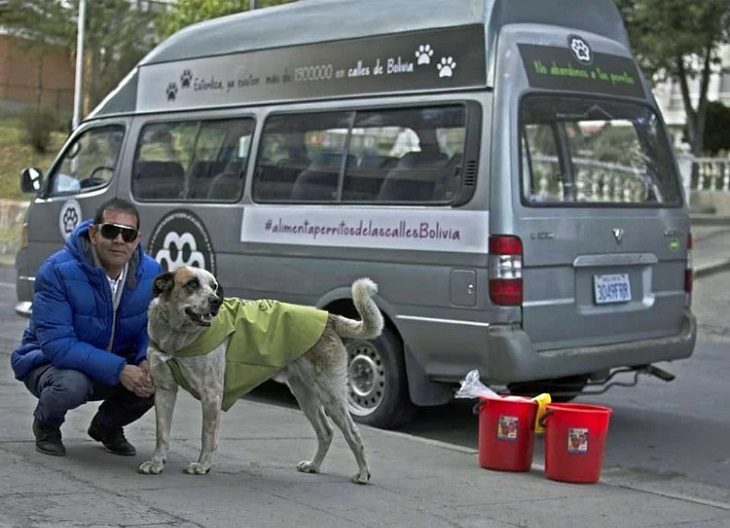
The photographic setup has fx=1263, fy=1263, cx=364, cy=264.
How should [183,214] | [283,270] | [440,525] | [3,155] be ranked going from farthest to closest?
[3,155] < [183,214] < [283,270] < [440,525]

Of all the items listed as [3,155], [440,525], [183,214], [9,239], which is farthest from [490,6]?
[3,155]

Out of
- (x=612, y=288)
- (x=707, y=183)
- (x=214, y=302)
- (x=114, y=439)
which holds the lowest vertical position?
(x=114, y=439)

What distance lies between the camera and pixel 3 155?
3709 centimetres

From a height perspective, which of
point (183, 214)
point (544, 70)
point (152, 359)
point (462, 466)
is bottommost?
point (462, 466)

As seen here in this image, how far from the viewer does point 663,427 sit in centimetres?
924

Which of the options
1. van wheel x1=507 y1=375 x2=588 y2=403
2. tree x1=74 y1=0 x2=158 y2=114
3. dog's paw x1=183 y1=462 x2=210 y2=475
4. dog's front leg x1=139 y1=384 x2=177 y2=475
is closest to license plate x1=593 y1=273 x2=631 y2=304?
van wheel x1=507 y1=375 x2=588 y2=403

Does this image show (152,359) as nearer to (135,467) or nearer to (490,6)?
(135,467)

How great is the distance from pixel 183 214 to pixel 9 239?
19.2 metres

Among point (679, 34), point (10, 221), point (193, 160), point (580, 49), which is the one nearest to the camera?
point (580, 49)

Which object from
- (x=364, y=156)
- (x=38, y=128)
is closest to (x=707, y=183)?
(x=364, y=156)

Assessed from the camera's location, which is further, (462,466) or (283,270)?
(283,270)

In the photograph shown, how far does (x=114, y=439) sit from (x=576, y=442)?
99.2 inches

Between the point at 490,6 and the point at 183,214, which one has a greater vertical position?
the point at 490,6

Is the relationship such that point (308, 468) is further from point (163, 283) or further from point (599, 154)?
point (599, 154)
